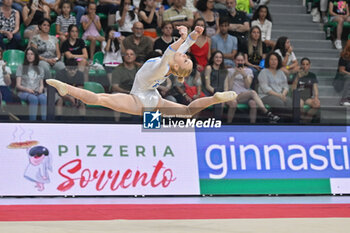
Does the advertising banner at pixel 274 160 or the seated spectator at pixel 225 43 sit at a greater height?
the seated spectator at pixel 225 43

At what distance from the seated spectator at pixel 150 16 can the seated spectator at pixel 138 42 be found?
37.1 inches

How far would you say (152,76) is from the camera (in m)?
8.34

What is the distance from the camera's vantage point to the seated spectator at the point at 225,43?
1278cm

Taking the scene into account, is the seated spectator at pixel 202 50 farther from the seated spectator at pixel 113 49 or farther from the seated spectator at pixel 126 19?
the seated spectator at pixel 126 19

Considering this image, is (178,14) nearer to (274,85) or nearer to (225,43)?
(225,43)

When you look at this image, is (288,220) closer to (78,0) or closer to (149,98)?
(149,98)

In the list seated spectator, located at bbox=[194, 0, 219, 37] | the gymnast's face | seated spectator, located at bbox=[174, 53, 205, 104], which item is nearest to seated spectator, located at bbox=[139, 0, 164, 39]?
seated spectator, located at bbox=[194, 0, 219, 37]

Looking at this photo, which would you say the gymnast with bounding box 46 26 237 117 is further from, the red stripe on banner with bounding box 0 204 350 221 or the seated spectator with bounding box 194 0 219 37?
the seated spectator with bounding box 194 0 219 37

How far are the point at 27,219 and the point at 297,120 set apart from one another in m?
5.14

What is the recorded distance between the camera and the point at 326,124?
40.0ft

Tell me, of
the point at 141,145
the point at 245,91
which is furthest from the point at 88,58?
the point at 245,91

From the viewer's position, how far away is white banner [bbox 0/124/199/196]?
11312 millimetres

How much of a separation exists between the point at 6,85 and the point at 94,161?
187 cm

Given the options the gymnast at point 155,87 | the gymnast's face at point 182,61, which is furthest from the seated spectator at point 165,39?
the gymnast's face at point 182,61
